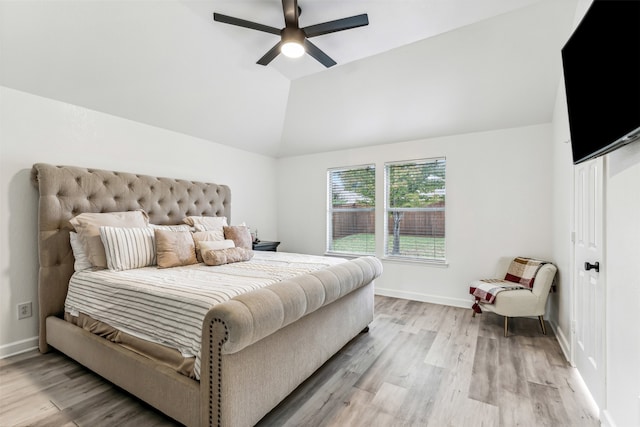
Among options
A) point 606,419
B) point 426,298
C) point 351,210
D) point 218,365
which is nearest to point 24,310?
point 218,365

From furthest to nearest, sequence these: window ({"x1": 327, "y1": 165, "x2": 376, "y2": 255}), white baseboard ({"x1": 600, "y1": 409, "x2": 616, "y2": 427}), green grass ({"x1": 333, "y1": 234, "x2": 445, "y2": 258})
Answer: window ({"x1": 327, "y1": 165, "x2": 376, "y2": 255}) < green grass ({"x1": 333, "y1": 234, "x2": 445, "y2": 258}) < white baseboard ({"x1": 600, "y1": 409, "x2": 616, "y2": 427})

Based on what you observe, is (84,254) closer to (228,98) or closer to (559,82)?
(228,98)

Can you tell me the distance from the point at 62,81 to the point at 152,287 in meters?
2.08

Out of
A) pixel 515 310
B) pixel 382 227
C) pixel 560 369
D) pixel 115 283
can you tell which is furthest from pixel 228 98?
pixel 560 369

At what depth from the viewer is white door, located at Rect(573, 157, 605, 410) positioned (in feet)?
5.71

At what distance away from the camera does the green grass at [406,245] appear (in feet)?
13.2

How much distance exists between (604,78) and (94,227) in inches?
137

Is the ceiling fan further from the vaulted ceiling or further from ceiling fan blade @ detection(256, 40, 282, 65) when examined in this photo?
the vaulted ceiling

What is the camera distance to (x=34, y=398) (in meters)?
1.87

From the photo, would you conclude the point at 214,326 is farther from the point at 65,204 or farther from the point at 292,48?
the point at 65,204

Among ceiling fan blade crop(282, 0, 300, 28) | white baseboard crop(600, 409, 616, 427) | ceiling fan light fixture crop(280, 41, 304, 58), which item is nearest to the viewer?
white baseboard crop(600, 409, 616, 427)

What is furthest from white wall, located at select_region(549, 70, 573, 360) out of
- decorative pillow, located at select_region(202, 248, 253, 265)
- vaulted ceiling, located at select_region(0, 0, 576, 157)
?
decorative pillow, located at select_region(202, 248, 253, 265)

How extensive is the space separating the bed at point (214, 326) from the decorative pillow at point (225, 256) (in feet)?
2.98

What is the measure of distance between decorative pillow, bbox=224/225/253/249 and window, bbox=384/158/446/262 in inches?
83.5
